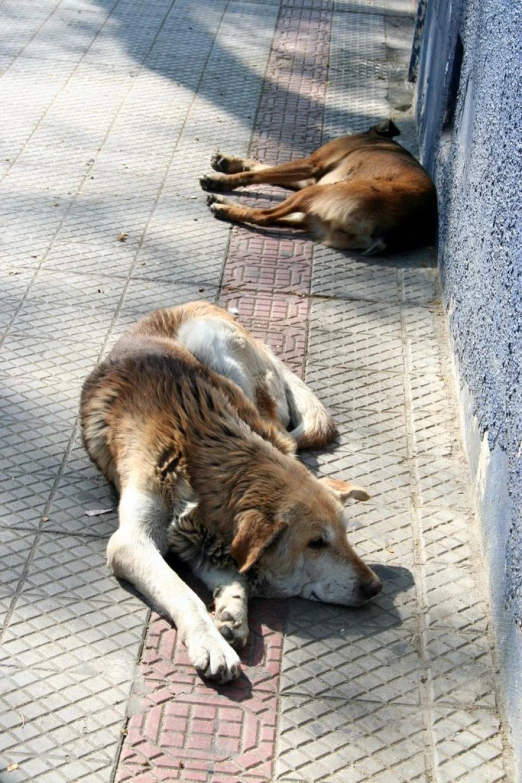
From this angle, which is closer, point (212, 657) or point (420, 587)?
point (212, 657)

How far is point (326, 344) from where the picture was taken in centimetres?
633

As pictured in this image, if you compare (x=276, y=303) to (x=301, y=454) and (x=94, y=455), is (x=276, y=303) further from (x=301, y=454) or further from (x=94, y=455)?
(x=94, y=455)

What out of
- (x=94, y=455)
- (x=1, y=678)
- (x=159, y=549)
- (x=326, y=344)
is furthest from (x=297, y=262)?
(x=1, y=678)

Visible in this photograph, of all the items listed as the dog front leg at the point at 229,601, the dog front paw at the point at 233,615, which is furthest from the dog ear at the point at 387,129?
the dog front paw at the point at 233,615

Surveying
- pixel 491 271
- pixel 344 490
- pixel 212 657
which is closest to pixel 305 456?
pixel 344 490

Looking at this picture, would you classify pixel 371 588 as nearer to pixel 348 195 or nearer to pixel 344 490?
pixel 344 490

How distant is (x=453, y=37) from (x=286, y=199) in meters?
1.65

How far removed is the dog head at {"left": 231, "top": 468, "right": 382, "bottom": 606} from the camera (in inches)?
169

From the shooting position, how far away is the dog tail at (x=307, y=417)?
530 cm

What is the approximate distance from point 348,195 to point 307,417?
8.54 ft

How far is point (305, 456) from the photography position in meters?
5.32

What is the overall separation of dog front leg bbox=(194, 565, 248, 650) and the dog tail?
1.09m

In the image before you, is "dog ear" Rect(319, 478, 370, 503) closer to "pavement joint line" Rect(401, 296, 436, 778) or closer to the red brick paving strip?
"pavement joint line" Rect(401, 296, 436, 778)

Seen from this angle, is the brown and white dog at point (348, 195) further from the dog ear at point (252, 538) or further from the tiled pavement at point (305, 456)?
the dog ear at point (252, 538)
